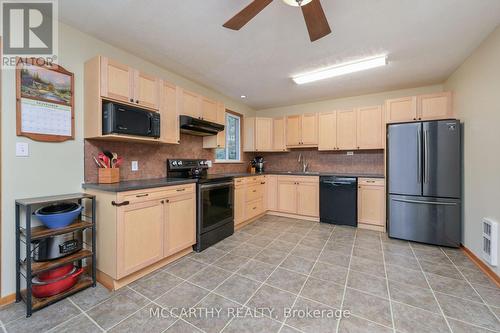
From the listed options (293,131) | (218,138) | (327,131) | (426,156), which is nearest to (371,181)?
(426,156)

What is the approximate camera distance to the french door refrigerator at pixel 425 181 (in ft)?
9.24

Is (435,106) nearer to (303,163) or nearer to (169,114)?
(303,163)

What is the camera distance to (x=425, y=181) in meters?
2.96

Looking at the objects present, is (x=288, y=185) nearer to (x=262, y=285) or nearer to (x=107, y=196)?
(x=262, y=285)

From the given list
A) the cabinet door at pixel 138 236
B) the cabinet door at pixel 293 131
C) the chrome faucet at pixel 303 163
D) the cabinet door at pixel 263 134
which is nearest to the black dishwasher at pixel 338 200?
the chrome faucet at pixel 303 163

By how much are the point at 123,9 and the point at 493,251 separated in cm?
417

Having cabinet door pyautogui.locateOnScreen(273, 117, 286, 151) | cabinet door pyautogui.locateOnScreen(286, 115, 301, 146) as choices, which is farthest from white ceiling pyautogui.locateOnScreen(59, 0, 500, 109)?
cabinet door pyautogui.locateOnScreen(273, 117, 286, 151)

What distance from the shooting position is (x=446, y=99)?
316 cm

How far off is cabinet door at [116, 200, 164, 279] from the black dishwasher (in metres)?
2.91

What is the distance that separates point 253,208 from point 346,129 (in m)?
2.38

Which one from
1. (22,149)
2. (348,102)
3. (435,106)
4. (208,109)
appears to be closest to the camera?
(22,149)

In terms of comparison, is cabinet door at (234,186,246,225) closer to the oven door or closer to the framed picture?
the oven door

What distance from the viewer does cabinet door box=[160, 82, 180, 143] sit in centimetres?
266

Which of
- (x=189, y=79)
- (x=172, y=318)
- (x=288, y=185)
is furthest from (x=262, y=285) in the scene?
(x=189, y=79)
